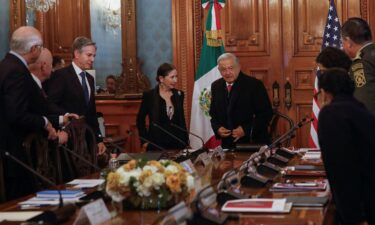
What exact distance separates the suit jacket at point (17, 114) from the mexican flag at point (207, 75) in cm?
279

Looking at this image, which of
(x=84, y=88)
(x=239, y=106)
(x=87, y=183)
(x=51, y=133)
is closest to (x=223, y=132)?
(x=239, y=106)

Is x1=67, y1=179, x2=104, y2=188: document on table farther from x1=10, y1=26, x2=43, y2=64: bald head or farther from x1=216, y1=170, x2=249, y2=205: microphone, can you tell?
x1=10, y1=26, x2=43, y2=64: bald head

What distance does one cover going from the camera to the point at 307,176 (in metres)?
3.77

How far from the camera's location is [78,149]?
4.61 metres

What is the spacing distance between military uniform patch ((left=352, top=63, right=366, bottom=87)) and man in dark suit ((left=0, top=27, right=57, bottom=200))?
7.04 feet

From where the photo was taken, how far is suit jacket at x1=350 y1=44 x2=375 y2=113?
464 centimetres

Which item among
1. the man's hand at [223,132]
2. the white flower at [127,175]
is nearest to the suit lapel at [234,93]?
the man's hand at [223,132]

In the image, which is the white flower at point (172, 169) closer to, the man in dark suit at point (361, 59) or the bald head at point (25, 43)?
the bald head at point (25, 43)

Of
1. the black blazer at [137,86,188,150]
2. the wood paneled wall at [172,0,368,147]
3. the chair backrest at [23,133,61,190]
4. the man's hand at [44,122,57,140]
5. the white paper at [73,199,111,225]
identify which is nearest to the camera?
the white paper at [73,199,111,225]

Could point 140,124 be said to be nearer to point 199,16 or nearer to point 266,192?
point 199,16

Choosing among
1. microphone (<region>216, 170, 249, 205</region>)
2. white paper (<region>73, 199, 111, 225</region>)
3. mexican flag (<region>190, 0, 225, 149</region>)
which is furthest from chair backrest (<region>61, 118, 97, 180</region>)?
mexican flag (<region>190, 0, 225, 149</region>)

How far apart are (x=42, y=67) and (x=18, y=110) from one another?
1.16m

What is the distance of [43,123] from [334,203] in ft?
6.70

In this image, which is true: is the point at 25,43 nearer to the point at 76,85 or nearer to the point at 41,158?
the point at 41,158
